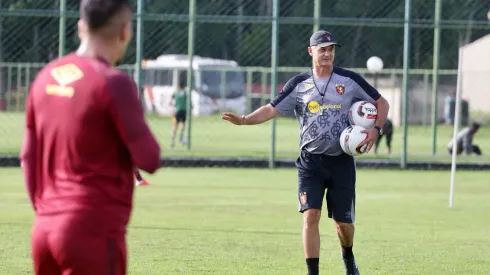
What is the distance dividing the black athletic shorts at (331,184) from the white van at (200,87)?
1022 inches

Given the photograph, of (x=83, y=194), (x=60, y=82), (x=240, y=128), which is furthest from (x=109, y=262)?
(x=240, y=128)

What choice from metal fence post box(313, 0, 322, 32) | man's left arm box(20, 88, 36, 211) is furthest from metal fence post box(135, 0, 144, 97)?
man's left arm box(20, 88, 36, 211)

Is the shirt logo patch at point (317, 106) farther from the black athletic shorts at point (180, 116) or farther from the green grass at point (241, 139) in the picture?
the black athletic shorts at point (180, 116)

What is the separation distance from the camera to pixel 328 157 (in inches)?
356

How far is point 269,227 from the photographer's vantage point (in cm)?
1290

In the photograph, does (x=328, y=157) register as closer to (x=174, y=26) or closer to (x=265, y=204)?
(x=265, y=204)

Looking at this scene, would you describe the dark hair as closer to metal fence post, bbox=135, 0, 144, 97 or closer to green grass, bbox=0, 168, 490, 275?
green grass, bbox=0, 168, 490, 275

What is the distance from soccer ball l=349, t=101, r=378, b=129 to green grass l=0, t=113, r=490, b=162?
13.9 meters

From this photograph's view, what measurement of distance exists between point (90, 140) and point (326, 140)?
15.8 ft

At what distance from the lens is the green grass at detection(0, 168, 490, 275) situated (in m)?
9.90

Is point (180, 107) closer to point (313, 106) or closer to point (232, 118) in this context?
point (313, 106)

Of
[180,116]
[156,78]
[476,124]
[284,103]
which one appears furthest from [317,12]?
[156,78]

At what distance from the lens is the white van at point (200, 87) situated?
36.9 m

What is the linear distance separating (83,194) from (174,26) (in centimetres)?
1963
